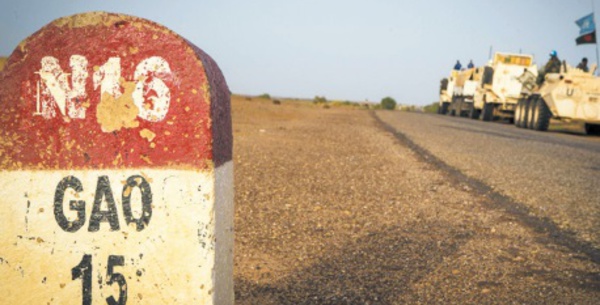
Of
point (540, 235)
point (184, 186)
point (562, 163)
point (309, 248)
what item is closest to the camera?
point (184, 186)

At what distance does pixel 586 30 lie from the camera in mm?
21875

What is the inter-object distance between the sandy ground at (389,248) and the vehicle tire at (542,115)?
37.6 ft

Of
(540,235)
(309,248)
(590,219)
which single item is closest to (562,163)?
(590,219)

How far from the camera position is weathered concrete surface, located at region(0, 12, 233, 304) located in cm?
138

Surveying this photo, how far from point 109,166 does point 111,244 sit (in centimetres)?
22

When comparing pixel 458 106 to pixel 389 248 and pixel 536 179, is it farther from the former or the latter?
pixel 389 248

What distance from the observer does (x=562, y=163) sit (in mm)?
7410

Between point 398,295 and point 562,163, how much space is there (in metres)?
6.06

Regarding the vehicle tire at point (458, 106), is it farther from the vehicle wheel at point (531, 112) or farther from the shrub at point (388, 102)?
the shrub at point (388, 102)

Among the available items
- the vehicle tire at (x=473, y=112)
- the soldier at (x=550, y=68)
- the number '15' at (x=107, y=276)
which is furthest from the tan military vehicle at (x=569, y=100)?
the number '15' at (x=107, y=276)

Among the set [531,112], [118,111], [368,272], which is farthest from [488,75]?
[118,111]

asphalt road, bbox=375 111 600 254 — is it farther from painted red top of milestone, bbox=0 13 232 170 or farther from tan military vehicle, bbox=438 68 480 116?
tan military vehicle, bbox=438 68 480 116

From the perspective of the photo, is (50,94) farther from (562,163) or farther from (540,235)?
(562,163)

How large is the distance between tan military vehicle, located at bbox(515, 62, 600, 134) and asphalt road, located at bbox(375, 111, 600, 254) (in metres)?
5.45
